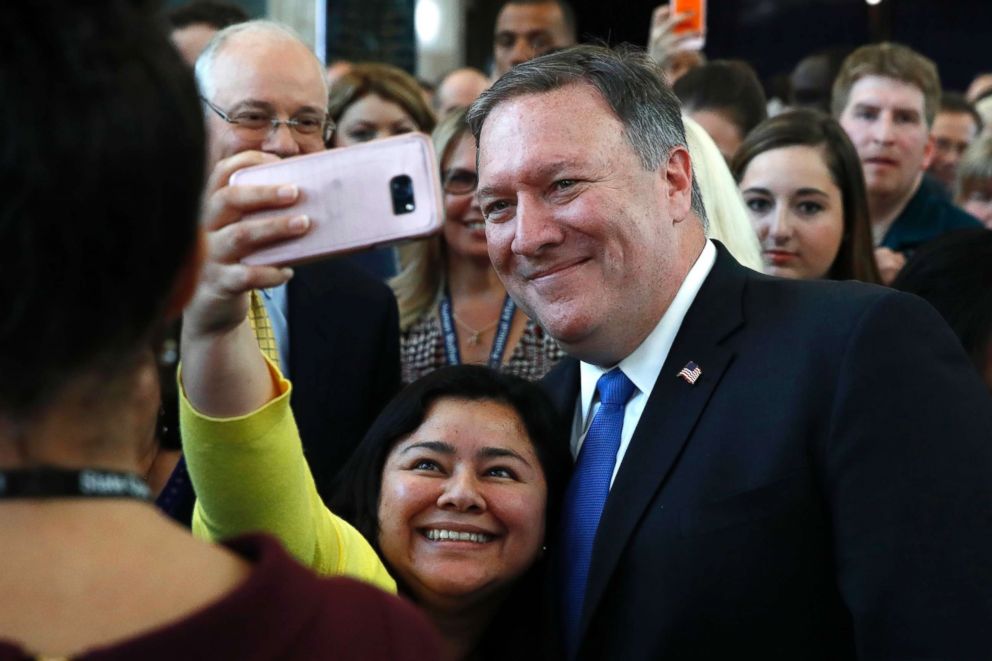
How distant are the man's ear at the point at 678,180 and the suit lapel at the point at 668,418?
18 centimetres

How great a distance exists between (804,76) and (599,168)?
409cm

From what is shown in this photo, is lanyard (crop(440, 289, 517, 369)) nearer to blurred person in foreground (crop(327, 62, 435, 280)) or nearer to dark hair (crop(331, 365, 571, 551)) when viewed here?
blurred person in foreground (crop(327, 62, 435, 280))

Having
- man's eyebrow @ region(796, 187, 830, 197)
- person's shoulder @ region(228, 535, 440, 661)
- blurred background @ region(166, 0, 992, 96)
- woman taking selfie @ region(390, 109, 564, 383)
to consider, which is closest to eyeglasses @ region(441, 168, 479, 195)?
woman taking selfie @ region(390, 109, 564, 383)

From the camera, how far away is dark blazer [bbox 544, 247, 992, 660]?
2.06 meters

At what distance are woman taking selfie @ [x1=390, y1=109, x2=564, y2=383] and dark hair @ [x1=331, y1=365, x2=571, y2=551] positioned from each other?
966mm

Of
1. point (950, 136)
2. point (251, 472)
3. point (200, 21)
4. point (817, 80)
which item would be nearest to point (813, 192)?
point (200, 21)

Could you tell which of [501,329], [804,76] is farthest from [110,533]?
[804,76]

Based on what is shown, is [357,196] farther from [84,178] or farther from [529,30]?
[529,30]

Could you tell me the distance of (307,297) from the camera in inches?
131

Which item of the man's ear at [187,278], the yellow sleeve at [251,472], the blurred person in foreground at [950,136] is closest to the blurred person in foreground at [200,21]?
the yellow sleeve at [251,472]

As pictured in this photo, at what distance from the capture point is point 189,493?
2752 mm

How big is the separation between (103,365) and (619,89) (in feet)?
5.38

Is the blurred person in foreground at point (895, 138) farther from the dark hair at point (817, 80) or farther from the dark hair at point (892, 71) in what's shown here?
the dark hair at point (817, 80)

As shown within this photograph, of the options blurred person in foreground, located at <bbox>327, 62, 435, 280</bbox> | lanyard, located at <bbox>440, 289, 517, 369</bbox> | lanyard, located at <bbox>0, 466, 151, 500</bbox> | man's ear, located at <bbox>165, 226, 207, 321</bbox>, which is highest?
man's ear, located at <bbox>165, 226, 207, 321</bbox>
